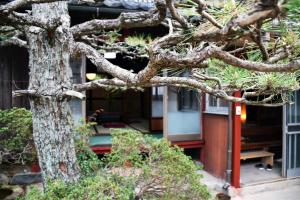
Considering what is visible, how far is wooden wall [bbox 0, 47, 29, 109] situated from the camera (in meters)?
5.05

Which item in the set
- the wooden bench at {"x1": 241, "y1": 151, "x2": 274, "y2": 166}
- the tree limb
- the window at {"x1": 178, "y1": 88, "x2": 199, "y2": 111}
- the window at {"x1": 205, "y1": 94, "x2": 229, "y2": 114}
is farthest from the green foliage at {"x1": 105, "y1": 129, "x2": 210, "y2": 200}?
the wooden bench at {"x1": 241, "y1": 151, "x2": 274, "y2": 166}

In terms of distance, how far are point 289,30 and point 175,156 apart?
196 centimetres

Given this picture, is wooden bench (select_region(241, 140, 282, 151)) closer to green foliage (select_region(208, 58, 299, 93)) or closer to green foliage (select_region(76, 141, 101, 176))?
green foliage (select_region(76, 141, 101, 176))

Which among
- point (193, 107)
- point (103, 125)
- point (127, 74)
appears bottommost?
point (103, 125)

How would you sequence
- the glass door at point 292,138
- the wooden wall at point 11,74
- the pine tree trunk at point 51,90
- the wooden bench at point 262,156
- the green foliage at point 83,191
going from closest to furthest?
the green foliage at point 83,191 → the pine tree trunk at point 51,90 → the wooden wall at point 11,74 → the glass door at point 292,138 → the wooden bench at point 262,156

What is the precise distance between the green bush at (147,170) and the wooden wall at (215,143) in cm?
279

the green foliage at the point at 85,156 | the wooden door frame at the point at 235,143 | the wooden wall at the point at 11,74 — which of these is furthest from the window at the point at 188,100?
the wooden wall at the point at 11,74

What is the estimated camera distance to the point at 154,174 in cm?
288

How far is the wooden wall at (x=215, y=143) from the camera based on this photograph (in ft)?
18.7

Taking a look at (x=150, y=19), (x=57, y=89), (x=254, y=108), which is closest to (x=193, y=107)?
(x=254, y=108)

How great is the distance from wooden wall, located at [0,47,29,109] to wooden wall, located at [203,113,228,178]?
3.05m

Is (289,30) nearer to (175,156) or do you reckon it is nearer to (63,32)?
(63,32)

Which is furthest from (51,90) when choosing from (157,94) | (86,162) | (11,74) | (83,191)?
(157,94)

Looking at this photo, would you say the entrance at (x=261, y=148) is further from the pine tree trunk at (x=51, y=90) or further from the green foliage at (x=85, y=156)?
the pine tree trunk at (x=51, y=90)
